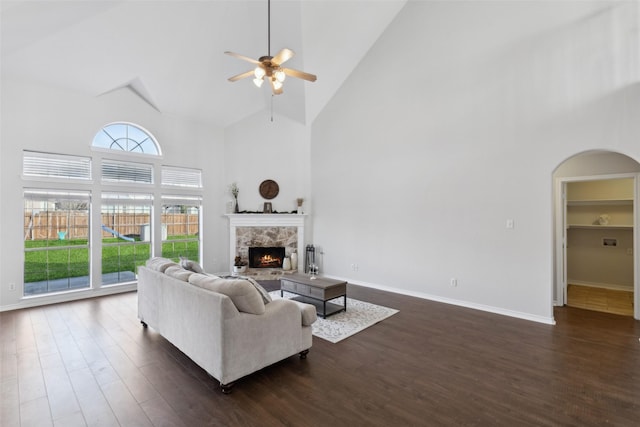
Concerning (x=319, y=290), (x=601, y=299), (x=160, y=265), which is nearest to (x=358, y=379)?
(x=319, y=290)

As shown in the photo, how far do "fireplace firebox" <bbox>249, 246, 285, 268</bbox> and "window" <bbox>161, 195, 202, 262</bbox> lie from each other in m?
1.28

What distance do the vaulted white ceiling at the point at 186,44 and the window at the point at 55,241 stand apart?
201cm

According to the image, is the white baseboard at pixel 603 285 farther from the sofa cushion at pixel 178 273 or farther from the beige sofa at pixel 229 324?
the sofa cushion at pixel 178 273

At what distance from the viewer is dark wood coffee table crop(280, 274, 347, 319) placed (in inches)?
173

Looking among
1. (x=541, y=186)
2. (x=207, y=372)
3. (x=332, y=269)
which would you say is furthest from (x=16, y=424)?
(x=541, y=186)

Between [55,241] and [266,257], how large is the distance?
3.99 metres

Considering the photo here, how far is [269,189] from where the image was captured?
24.6 feet

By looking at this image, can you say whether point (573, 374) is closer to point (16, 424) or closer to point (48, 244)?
point (16, 424)

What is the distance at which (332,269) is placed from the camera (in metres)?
7.04

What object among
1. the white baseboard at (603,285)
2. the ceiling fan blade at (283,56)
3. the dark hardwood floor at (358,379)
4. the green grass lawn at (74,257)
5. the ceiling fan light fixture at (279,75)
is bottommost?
the dark hardwood floor at (358,379)

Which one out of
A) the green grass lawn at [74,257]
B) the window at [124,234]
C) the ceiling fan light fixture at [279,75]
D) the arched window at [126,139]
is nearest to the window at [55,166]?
the arched window at [126,139]

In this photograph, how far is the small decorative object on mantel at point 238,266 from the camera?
699 cm

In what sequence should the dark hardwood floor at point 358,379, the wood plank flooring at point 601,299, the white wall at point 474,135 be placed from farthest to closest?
the wood plank flooring at point 601,299 < the white wall at point 474,135 < the dark hardwood floor at point 358,379

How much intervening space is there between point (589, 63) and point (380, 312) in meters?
4.39
